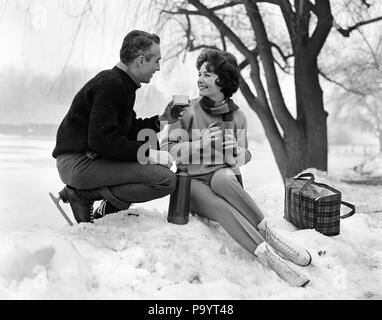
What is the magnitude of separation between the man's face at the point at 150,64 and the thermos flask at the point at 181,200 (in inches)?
21.1

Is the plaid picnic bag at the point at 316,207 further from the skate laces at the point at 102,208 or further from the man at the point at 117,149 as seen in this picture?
the skate laces at the point at 102,208

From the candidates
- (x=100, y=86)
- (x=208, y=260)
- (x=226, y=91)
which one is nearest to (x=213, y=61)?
(x=226, y=91)

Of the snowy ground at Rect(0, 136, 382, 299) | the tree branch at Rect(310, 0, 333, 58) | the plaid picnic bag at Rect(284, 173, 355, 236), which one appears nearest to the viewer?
the snowy ground at Rect(0, 136, 382, 299)

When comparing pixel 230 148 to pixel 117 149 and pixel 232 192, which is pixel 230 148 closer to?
pixel 232 192

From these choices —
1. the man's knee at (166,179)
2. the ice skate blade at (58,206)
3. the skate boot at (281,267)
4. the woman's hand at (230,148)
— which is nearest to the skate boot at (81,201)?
the ice skate blade at (58,206)

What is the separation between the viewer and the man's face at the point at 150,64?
91.4 inches

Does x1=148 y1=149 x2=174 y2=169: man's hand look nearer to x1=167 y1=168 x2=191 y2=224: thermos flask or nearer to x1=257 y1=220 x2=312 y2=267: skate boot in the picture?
x1=167 y1=168 x2=191 y2=224: thermos flask

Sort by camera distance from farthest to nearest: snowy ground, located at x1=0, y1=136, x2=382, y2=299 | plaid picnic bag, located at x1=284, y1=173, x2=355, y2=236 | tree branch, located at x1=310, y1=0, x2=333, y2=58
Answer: tree branch, located at x1=310, y1=0, x2=333, y2=58, plaid picnic bag, located at x1=284, y1=173, x2=355, y2=236, snowy ground, located at x1=0, y1=136, x2=382, y2=299

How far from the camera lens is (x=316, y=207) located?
9.59ft

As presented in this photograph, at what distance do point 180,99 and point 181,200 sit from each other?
529mm

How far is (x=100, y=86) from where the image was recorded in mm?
2193

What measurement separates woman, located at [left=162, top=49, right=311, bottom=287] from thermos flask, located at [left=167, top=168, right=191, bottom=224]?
2.4 inches

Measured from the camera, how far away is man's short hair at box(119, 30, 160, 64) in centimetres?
229

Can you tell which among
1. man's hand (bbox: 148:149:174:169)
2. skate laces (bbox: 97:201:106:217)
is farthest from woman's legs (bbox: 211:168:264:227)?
skate laces (bbox: 97:201:106:217)
